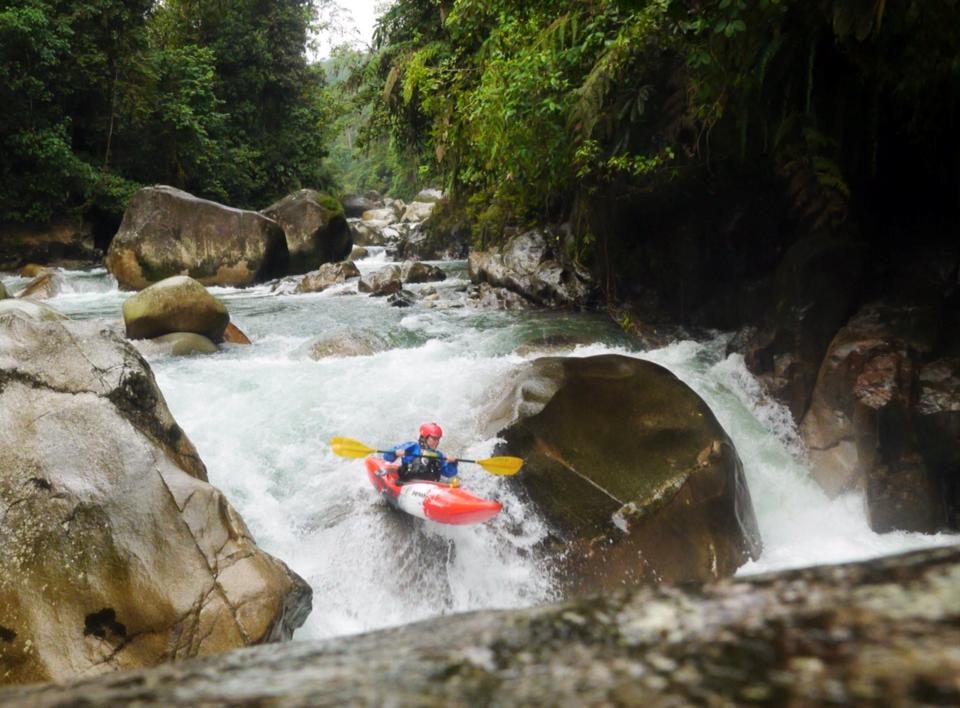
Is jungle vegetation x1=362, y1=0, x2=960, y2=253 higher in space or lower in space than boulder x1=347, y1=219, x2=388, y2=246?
higher

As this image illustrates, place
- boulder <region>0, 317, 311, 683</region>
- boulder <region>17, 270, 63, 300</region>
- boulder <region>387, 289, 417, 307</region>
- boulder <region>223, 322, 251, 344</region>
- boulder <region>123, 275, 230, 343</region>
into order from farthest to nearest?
boulder <region>17, 270, 63, 300</region>
boulder <region>387, 289, 417, 307</region>
boulder <region>223, 322, 251, 344</region>
boulder <region>123, 275, 230, 343</region>
boulder <region>0, 317, 311, 683</region>

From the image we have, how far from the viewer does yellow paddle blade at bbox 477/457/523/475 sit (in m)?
4.69

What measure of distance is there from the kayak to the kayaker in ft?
0.28

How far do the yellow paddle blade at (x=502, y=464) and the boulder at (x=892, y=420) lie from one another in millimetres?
3029

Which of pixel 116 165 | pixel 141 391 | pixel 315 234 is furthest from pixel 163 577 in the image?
pixel 116 165

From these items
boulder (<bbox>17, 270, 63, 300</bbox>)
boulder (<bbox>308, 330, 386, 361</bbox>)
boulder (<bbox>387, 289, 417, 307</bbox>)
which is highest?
boulder (<bbox>17, 270, 63, 300</bbox>)

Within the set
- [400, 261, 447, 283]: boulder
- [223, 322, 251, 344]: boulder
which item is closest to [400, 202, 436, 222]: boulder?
[400, 261, 447, 283]: boulder

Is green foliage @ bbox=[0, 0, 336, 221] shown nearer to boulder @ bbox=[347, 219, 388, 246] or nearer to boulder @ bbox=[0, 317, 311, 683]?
boulder @ bbox=[347, 219, 388, 246]

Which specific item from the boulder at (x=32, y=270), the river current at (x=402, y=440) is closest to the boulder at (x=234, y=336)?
the river current at (x=402, y=440)

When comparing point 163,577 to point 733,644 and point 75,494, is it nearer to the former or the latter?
point 75,494

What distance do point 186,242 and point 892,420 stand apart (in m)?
13.8

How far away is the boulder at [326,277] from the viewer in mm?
14406

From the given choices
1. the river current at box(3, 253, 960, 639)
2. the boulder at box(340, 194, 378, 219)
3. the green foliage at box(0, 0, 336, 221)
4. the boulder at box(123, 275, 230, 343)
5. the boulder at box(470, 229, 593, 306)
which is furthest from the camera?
the boulder at box(340, 194, 378, 219)

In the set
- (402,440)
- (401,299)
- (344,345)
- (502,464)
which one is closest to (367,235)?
(401,299)
